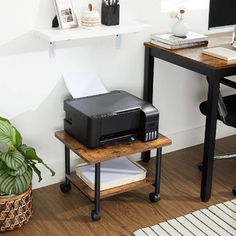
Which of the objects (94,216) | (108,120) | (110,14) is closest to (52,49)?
(110,14)

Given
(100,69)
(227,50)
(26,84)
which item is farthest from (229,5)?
(26,84)

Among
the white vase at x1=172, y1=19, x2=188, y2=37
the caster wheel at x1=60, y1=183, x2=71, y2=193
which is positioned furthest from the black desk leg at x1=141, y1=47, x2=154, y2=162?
the caster wheel at x1=60, y1=183, x2=71, y2=193

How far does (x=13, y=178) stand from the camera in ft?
9.37

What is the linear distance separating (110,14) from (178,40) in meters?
0.47

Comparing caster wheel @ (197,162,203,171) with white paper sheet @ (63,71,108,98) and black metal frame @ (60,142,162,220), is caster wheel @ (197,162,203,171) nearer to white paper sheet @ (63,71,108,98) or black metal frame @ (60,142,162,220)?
black metal frame @ (60,142,162,220)

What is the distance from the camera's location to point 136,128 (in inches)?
123

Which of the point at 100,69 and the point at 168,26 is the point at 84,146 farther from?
the point at 168,26

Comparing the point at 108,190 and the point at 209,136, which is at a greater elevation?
the point at 209,136

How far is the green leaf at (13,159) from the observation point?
279cm

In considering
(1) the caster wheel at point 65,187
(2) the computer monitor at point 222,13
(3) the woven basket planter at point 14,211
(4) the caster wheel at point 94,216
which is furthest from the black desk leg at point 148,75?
(3) the woven basket planter at point 14,211

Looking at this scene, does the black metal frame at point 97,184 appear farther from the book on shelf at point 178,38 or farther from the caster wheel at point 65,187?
the book on shelf at point 178,38

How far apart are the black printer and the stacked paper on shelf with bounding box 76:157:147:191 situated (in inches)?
9.0

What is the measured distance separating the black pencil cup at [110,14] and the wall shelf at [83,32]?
1.4 inches

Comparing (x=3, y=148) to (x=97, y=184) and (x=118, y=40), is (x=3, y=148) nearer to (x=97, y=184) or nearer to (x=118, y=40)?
(x=97, y=184)
